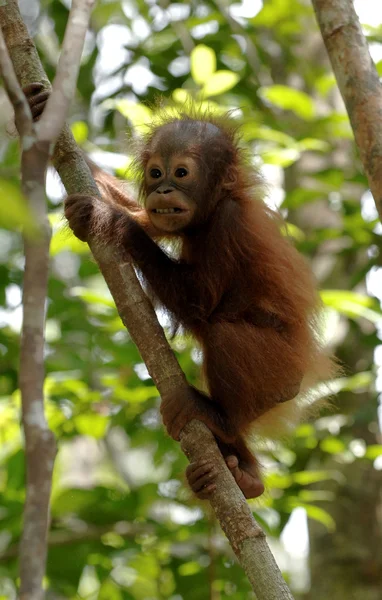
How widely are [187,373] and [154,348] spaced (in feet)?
6.92

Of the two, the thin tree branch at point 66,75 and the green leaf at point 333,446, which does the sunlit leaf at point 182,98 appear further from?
the thin tree branch at point 66,75

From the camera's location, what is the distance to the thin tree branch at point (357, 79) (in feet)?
13.5

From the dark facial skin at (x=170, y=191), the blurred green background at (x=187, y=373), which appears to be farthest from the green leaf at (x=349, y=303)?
the dark facial skin at (x=170, y=191)

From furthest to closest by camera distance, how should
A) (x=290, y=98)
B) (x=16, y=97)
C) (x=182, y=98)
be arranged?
(x=290, y=98) → (x=182, y=98) → (x=16, y=97)

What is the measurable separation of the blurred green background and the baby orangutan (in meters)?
0.36

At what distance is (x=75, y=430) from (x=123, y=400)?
1.30 feet

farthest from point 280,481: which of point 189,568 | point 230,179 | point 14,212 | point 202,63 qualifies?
point 14,212

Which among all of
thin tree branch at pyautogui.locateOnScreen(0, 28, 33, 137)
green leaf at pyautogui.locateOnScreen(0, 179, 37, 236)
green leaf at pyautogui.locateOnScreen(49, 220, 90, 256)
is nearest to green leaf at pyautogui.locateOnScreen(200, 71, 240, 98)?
green leaf at pyautogui.locateOnScreen(49, 220, 90, 256)

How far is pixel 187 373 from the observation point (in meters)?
5.55

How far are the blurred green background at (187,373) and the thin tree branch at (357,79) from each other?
1.14 metres

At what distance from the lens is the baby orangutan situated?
4.40 m

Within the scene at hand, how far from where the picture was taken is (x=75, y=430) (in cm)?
591

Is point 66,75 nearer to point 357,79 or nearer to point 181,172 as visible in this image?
point 357,79

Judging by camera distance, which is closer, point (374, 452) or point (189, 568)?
point (374, 452)
